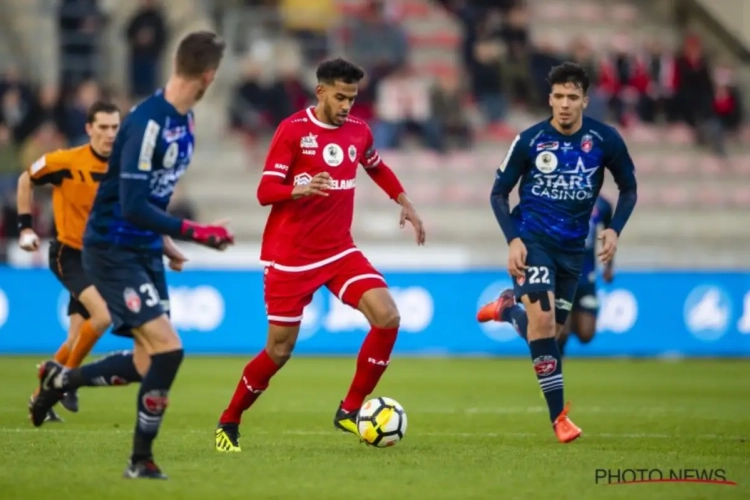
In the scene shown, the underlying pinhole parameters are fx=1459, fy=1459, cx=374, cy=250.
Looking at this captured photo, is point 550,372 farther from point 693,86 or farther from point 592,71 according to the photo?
point 693,86

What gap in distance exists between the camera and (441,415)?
38.9 feet

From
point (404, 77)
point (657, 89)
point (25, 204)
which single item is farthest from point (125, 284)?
point (657, 89)

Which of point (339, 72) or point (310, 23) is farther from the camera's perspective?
point (310, 23)

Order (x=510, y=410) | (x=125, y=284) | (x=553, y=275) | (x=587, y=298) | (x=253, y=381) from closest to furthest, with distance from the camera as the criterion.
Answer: (x=125, y=284)
(x=253, y=381)
(x=553, y=275)
(x=510, y=410)
(x=587, y=298)

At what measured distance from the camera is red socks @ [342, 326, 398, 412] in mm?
9203

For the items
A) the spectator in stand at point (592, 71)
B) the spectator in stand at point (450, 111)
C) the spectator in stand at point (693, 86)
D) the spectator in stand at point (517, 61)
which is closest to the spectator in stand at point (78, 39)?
the spectator in stand at point (450, 111)

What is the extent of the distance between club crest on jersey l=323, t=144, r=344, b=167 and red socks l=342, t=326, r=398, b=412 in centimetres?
107

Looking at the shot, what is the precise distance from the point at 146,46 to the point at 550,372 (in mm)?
15766

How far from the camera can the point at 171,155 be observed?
298 inches

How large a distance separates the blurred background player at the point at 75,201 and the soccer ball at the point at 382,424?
9.45ft

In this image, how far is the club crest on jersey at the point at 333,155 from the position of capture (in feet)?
30.0

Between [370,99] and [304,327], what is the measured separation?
6.03 m

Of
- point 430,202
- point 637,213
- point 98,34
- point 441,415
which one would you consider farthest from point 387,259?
point 441,415

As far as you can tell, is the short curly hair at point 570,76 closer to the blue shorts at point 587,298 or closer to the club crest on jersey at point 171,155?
the club crest on jersey at point 171,155
